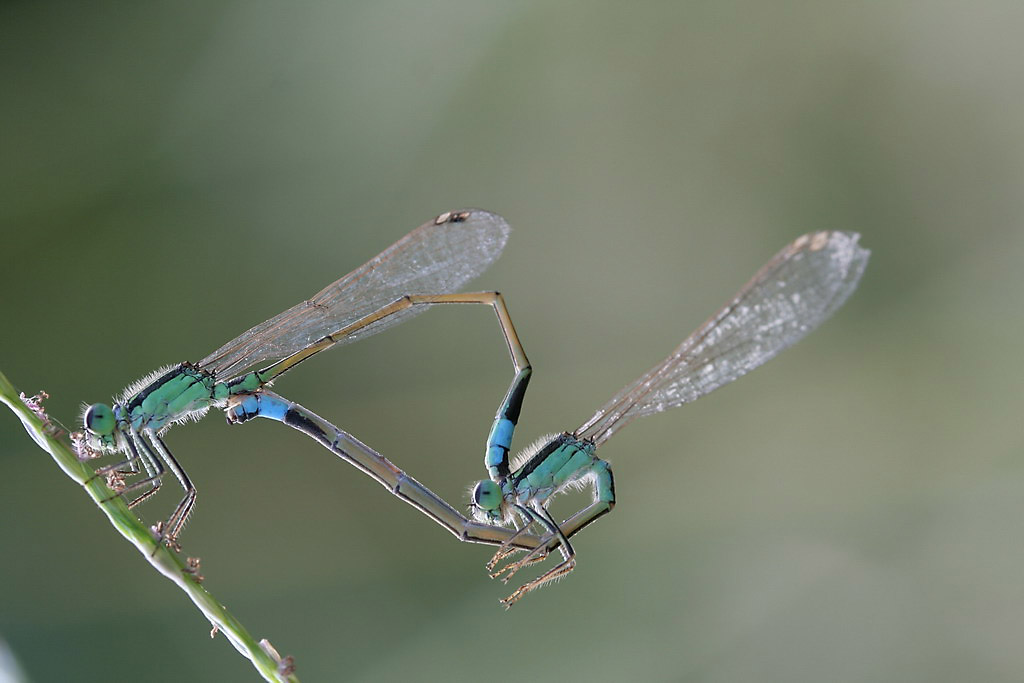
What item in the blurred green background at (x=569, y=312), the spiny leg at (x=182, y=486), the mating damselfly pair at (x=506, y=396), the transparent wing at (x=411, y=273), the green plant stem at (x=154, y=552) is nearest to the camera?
the green plant stem at (x=154, y=552)

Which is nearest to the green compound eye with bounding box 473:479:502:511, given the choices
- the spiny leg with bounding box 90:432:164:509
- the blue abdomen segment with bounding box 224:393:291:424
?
the blue abdomen segment with bounding box 224:393:291:424

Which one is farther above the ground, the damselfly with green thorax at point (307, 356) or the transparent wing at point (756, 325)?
the damselfly with green thorax at point (307, 356)

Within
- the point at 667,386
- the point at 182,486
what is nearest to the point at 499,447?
the point at 667,386

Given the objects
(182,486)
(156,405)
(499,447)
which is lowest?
(499,447)

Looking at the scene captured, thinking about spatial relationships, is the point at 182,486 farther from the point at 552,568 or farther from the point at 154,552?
the point at 552,568

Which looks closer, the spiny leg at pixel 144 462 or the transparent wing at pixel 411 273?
the spiny leg at pixel 144 462

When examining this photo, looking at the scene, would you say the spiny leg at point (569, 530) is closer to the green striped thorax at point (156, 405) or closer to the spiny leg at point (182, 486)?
the spiny leg at point (182, 486)

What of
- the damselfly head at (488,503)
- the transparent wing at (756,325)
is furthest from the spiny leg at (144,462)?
the transparent wing at (756,325)

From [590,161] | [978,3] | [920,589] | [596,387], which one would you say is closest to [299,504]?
[596,387]

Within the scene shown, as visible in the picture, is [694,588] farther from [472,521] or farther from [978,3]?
[978,3]
